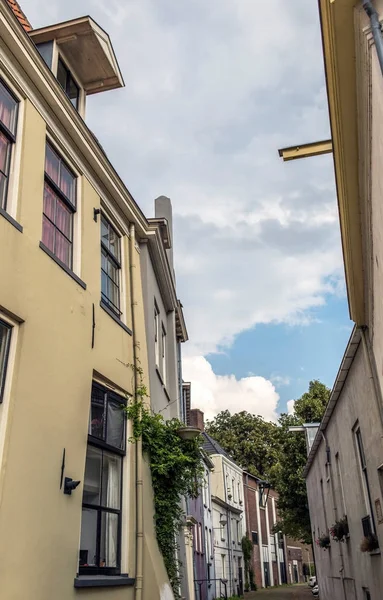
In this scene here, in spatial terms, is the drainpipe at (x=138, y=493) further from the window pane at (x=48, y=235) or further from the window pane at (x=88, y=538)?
the window pane at (x=48, y=235)

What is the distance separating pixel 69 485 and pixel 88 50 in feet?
22.1

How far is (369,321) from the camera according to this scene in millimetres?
7770

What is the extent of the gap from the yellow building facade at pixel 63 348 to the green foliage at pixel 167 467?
0.76 ft

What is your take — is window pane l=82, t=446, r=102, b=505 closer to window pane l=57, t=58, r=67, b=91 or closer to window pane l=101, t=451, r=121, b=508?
window pane l=101, t=451, r=121, b=508

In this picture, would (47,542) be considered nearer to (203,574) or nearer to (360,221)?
(360,221)

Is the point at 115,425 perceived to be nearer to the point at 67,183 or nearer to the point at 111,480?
the point at 111,480

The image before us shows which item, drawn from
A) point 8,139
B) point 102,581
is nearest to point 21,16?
point 8,139

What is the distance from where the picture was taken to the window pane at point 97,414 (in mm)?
6605

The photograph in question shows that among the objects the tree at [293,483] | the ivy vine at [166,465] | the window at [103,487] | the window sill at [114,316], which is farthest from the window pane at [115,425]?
the tree at [293,483]

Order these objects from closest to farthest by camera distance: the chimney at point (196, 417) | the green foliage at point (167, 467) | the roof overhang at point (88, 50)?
the green foliage at point (167, 467) → the roof overhang at point (88, 50) → the chimney at point (196, 417)

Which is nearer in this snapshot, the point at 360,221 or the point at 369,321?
the point at 360,221

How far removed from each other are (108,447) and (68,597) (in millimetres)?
1860

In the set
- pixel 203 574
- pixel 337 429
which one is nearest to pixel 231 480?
pixel 203 574

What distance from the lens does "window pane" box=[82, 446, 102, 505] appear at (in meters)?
6.22
